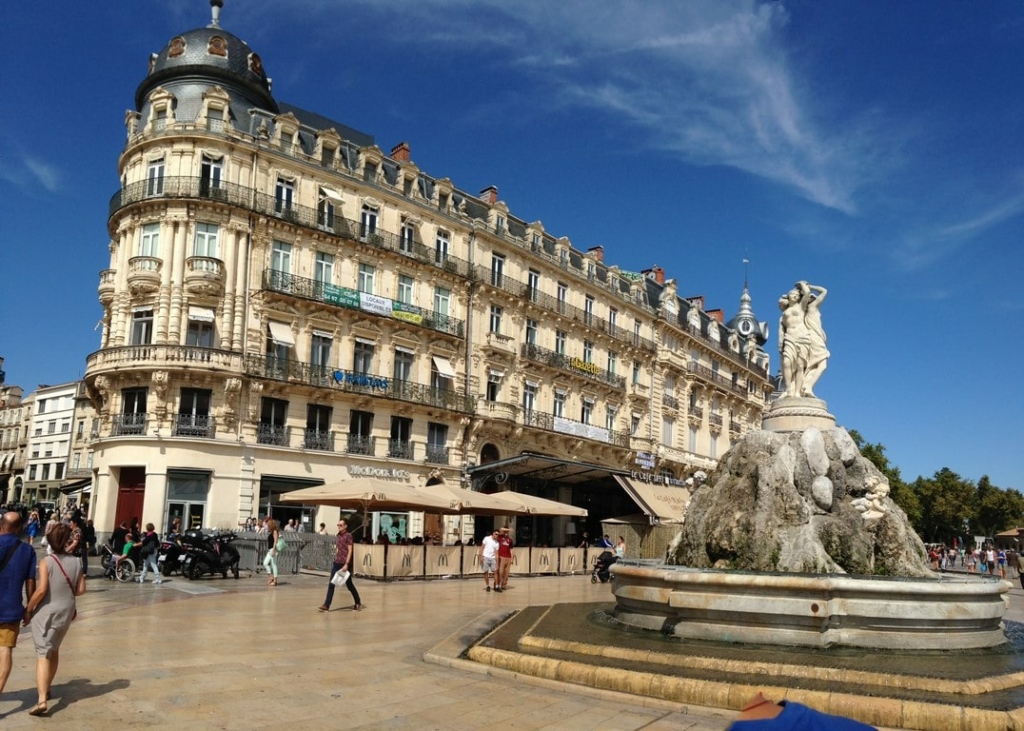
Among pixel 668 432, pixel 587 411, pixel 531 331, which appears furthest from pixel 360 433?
pixel 668 432

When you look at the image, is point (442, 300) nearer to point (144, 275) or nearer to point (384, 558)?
point (144, 275)

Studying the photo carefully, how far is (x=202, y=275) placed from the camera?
27594 mm

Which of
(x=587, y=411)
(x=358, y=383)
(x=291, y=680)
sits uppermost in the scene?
(x=587, y=411)

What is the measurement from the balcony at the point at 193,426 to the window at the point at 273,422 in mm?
1608

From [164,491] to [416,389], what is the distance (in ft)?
32.8

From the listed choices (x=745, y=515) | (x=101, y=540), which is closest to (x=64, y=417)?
(x=101, y=540)

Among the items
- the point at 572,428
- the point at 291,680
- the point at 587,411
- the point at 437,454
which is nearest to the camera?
the point at 291,680

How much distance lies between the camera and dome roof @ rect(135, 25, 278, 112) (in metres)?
29.4

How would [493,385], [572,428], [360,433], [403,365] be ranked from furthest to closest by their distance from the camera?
[572,428] < [493,385] < [403,365] < [360,433]

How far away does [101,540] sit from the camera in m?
26.7

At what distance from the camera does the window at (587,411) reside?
4109 centimetres

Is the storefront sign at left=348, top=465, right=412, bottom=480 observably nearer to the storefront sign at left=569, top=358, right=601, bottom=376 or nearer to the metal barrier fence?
the metal barrier fence

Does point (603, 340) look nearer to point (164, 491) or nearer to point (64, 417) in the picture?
point (164, 491)

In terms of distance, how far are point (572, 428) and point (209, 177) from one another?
1945 centimetres
